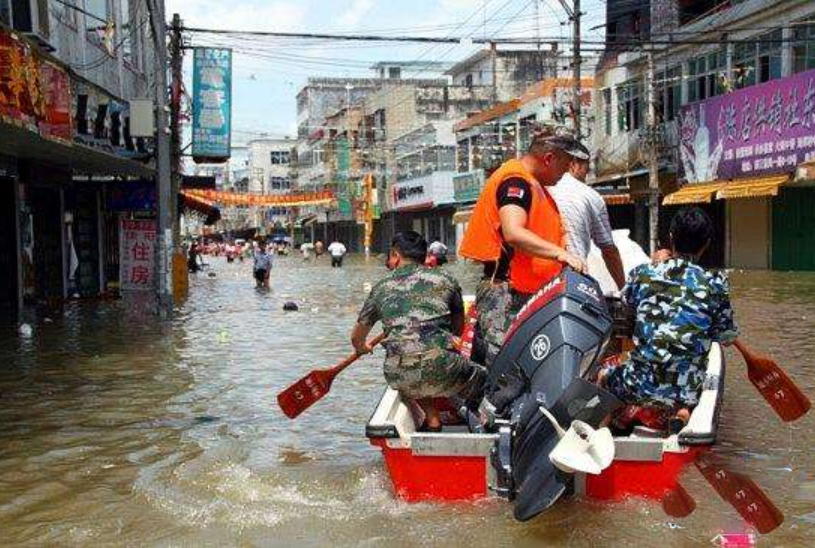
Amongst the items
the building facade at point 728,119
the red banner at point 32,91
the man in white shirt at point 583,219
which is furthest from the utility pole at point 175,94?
the man in white shirt at point 583,219

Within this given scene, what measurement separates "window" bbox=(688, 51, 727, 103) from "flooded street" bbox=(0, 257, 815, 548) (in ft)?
56.6

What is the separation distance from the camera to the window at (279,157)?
10969 centimetres

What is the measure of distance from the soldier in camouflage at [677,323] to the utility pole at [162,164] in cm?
1245

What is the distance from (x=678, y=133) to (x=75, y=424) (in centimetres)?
2615

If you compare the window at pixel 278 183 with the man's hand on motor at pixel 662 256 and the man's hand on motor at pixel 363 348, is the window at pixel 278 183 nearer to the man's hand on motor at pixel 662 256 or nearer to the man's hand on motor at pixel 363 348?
the man's hand on motor at pixel 363 348

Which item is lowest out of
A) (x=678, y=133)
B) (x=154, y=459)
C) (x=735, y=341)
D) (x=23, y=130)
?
(x=154, y=459)

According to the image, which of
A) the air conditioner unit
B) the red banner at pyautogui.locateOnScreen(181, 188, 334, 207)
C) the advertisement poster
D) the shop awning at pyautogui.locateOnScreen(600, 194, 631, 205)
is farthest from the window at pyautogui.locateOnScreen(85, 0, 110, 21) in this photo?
the red banner at pyautogui.locateOnScreen(181, 188, 334, 207)

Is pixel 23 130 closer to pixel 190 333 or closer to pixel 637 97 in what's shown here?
pixel 190 333

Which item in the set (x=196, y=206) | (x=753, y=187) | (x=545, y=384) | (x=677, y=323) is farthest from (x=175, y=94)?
(x=545, y=384)

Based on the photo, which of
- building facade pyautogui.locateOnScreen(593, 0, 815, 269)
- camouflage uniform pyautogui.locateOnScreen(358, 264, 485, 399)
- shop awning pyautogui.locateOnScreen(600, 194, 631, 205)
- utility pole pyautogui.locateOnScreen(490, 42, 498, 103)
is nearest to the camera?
camouflage uniform pyautogui.locateOnScreen(358, 264, 485, 399)

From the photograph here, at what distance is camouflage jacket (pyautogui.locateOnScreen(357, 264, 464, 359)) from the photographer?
546cm

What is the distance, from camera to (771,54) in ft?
85.6

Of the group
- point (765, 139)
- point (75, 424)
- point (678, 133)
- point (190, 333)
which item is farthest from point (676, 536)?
point (678, 133)

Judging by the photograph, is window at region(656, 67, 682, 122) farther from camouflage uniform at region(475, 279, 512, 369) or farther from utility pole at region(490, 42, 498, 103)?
camouflage uniform at region(475, 279, 512, 369)
